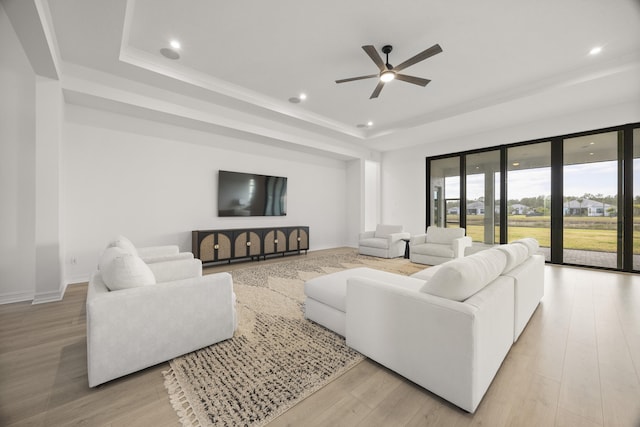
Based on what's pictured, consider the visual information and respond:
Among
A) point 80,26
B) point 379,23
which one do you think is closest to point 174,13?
point 80,26

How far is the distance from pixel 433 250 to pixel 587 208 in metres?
2.99

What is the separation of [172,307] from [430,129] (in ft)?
19.5

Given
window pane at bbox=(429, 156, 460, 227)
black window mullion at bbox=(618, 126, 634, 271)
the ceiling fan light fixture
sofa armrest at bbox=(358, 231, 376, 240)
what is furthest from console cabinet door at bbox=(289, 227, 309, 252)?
black window mullion at bbox=(618, 126, 634, 271)

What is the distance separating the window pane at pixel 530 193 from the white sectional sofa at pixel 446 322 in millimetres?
4352

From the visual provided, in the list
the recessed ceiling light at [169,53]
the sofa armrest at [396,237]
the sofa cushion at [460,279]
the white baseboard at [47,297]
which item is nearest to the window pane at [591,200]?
the sofa armrest at [396,237]

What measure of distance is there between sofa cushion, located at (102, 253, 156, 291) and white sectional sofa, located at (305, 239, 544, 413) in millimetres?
1456

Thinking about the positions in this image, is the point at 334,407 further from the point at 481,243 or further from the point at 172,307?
the point at 481,243

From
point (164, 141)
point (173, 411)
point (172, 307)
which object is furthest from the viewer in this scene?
point (164, 141)

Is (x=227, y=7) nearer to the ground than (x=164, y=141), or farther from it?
farther from it

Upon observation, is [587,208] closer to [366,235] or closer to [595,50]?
[595,50]

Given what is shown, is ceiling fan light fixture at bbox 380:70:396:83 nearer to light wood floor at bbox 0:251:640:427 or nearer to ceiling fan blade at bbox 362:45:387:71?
ceiling fan blade at bbox 362:45:387:71

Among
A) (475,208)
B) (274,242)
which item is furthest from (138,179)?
(475,208)

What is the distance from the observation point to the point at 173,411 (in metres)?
1.37

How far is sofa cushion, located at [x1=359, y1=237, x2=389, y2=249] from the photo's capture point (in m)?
5.78
